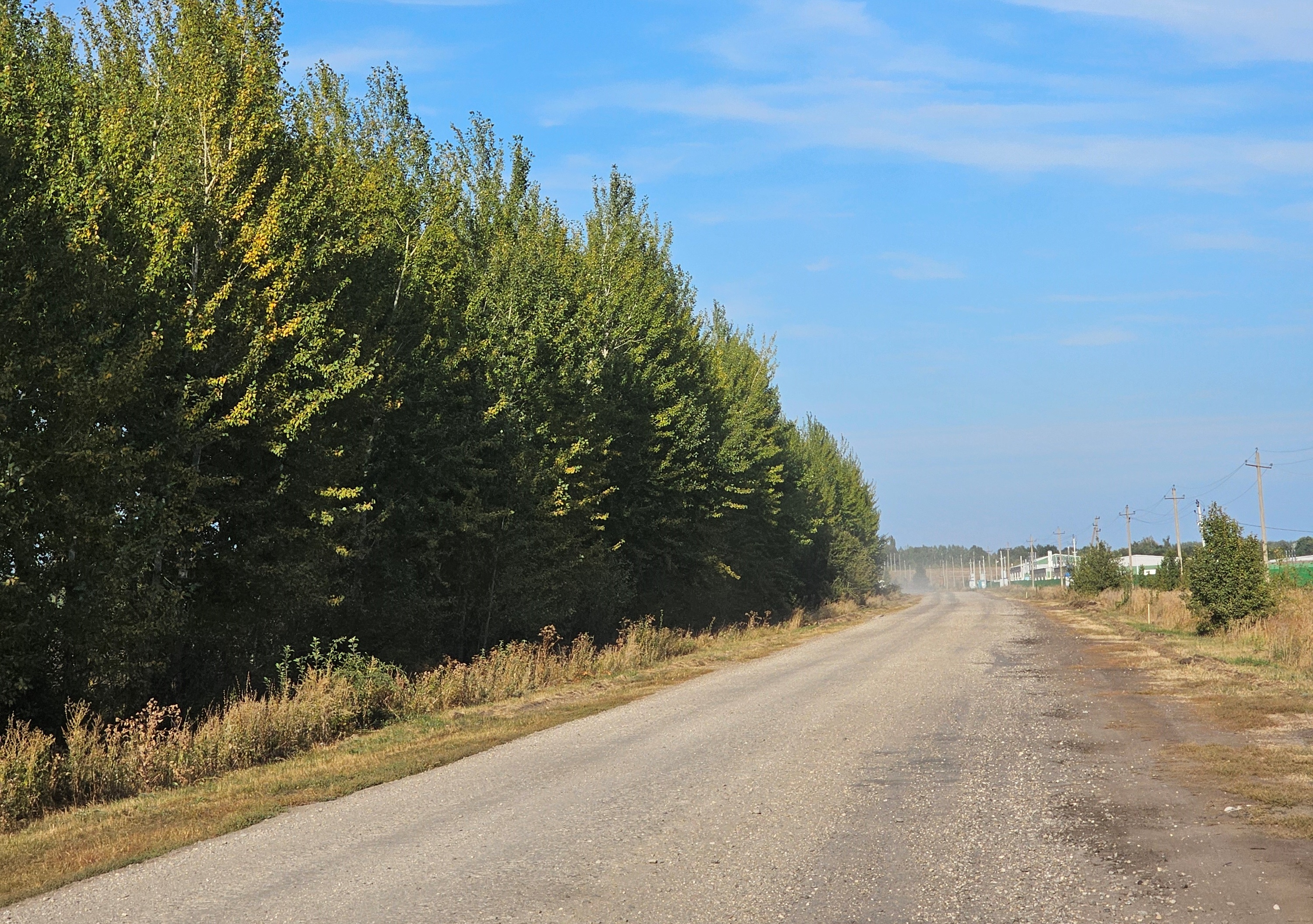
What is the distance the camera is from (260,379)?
1587cm

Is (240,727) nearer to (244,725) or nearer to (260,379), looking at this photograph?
(244,725)

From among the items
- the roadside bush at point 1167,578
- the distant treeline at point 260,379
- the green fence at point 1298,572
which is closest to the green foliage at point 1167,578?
the roadside bush at point 1167,578

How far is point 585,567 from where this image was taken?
91.0 feet

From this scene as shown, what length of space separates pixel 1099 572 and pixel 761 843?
67146 mm

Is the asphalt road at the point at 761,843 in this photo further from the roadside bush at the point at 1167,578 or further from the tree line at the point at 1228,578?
the roadside bush at the point at 1167,578

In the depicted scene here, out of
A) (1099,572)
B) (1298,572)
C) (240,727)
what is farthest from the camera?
(1099,572)

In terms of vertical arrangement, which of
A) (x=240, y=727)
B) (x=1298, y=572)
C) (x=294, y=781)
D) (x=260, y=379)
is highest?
(x=260, y=379)

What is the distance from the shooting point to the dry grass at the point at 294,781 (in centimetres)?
831

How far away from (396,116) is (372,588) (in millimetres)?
12511

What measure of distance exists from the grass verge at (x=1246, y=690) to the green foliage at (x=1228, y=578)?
1.64 ft

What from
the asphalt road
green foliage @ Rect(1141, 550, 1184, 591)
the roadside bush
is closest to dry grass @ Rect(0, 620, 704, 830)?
the asphalt road

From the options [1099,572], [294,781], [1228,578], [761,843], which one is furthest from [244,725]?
[1099,572]

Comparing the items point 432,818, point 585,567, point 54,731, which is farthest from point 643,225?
point 432,818

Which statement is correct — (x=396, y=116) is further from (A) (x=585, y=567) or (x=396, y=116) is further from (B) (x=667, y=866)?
(B) (x=667, y=866)
